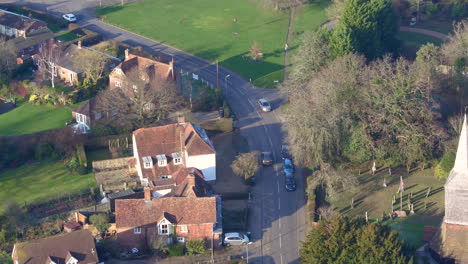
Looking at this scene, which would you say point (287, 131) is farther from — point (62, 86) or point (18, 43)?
point (18, 43)

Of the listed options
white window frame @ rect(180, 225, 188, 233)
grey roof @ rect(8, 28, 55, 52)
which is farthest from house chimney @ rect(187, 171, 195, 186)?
grey roof @ rect(8, 28, 55, 52)

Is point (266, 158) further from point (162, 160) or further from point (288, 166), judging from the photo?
point (162, 160)

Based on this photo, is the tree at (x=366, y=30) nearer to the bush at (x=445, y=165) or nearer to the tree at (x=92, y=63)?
the bush at (x=445, y=165)

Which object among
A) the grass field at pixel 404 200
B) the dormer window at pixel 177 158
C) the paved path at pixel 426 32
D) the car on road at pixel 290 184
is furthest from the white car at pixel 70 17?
the grass field at pixel 404 200

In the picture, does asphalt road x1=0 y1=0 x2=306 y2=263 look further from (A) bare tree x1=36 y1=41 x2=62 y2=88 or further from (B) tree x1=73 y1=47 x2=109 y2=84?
(A) bare tree x1=36 y1=41 x2=62 y2=88

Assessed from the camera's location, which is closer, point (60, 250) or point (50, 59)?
point (60, 250)

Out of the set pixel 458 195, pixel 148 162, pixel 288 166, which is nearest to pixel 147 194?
→ pixel 148 162

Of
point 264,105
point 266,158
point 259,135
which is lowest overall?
point 266,158

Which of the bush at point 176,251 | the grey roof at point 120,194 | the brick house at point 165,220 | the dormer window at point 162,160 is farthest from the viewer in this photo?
the dormer window at point 162,160
